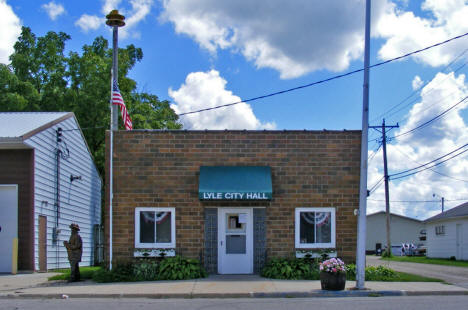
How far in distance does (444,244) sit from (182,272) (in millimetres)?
26500

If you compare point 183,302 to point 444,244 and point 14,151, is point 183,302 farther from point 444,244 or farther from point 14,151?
point 444,244

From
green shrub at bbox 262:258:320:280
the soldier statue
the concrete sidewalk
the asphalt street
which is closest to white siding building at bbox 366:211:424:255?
green shrub at bbox 262:258:320:280

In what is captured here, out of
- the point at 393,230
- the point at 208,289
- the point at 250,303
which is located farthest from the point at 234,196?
the point at 393,230

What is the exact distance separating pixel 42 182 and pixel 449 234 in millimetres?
27024

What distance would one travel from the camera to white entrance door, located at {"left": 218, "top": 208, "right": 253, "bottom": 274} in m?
18.1

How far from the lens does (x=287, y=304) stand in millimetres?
12461

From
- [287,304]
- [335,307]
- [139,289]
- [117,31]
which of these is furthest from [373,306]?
[117,31]

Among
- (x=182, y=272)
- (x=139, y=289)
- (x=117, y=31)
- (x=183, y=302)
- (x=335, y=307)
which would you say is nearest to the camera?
(x=335, y=307)

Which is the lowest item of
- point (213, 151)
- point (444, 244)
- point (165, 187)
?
point (444, 244)

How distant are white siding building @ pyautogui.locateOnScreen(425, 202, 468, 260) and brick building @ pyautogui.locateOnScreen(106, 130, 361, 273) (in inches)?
746

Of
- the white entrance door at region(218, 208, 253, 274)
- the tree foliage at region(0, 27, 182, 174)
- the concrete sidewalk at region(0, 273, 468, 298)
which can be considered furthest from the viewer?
the tree foliage at region(0, 27, 182, 174)

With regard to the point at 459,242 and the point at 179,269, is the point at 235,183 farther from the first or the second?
the point at 459,242

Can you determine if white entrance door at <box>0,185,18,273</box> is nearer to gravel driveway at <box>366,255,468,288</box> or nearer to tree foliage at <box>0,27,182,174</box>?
tree foliage at <box>0,27,182,174</box>

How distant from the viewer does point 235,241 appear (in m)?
18.2
